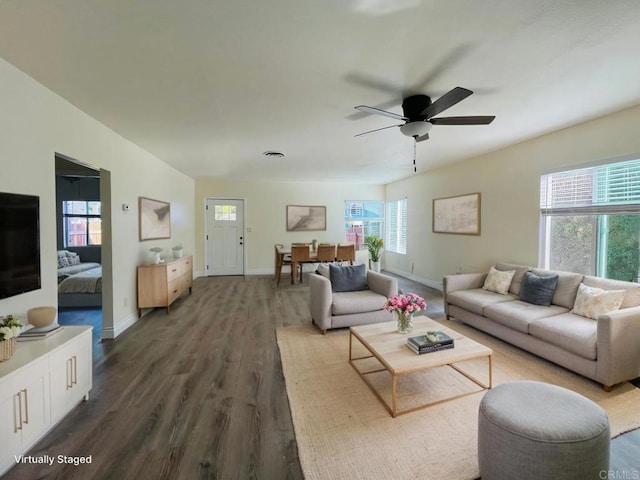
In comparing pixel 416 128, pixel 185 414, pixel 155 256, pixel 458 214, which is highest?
pixel 416 128

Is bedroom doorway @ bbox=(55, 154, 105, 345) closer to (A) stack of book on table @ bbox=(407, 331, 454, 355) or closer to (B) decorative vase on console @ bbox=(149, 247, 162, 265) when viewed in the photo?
(B) decorative vase on console @ bbox=(149, 247, 162, 265)

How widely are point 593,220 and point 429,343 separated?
8.58ft

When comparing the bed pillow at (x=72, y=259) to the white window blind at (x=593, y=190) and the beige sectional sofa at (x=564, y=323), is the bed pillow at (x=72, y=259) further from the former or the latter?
the white window blind at (x=593, y=190)

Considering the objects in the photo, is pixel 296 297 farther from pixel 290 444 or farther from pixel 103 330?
pixel 290 444

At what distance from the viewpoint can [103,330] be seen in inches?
122

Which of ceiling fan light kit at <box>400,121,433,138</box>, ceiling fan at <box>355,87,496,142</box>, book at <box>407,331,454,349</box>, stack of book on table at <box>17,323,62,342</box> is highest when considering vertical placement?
ceiling fan at <box>355,87,496,142</box>

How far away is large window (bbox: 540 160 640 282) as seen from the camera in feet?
8.82

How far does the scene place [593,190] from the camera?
300 cm

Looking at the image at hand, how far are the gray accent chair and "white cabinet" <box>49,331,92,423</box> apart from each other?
84.3 inches

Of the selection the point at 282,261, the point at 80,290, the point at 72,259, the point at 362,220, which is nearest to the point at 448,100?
the point at 282,261

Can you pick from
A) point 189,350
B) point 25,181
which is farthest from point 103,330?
point 25,181

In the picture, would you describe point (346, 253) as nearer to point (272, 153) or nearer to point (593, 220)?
point (272, 153)

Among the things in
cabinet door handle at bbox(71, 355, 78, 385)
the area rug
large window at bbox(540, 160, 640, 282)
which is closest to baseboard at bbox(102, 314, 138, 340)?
cabinet door handle at bbox(71, 355, 78, 385)

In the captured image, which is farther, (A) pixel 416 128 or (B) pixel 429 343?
(A) pixel 416 128
